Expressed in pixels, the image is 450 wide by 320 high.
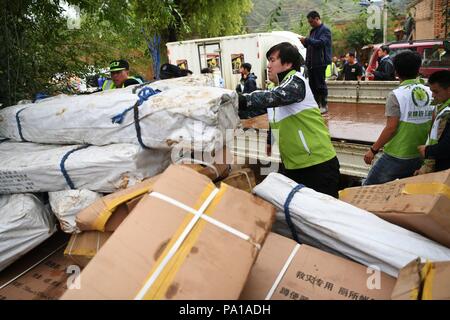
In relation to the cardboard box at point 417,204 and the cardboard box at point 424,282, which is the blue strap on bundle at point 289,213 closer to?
the cardboard box at point 417,204

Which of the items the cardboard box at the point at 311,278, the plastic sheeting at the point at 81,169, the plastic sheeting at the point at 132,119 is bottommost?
the cardboard box at the point at 311,278

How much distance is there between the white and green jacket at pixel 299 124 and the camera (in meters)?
2.39

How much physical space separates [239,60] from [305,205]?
9366 mm

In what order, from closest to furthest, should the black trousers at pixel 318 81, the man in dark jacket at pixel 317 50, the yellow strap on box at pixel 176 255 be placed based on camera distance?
the yellow strap on box at pixel 176 255, the man in dark jacket at pixel 317 50, the black trousers at pixel 318 81

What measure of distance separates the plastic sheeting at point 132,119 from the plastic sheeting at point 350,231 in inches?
18.9

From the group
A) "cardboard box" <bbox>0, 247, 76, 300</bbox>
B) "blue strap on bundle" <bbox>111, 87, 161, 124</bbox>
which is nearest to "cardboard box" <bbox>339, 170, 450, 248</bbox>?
"blue strap on bundle" <bbox>111, 87, 161, 124</bbox>

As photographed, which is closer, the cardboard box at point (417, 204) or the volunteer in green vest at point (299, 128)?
the cardboard box at point (417, 204)

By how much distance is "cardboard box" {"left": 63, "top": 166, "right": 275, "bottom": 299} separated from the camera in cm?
129

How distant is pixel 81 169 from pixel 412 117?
2.48 meters

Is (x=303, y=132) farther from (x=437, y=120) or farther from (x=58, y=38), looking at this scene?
(x=58, y=38)

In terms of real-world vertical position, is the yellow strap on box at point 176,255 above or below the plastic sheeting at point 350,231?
above

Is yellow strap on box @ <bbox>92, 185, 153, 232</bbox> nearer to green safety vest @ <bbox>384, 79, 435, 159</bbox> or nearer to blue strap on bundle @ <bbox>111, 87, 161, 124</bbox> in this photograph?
blue strap on bundle @ <bbox>111, 87, 161, 124</bbox>

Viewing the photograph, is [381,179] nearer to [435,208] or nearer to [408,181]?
[408,181]

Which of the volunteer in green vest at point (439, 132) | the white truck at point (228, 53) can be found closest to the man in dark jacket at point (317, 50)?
the volunteer in green vest at point (439, 132)
